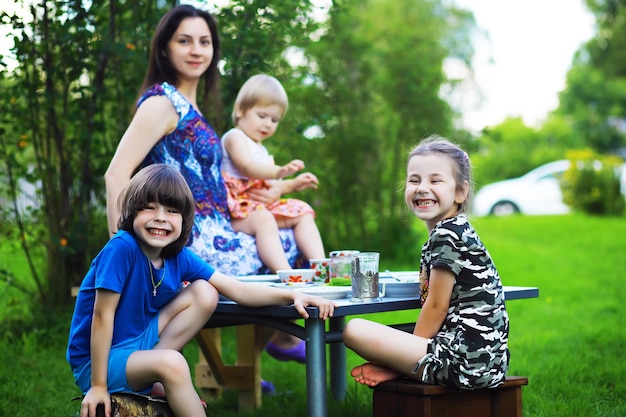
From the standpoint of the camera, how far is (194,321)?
2.75 metres

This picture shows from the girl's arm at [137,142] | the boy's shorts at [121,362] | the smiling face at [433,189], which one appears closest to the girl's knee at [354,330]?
the smiling face at [433,189]

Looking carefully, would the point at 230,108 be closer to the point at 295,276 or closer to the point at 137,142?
the point at 137,142

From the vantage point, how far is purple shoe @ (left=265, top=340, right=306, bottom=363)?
4.14 meters

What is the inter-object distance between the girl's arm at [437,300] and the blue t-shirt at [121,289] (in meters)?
0.83

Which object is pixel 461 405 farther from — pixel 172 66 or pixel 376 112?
pixel 376 112

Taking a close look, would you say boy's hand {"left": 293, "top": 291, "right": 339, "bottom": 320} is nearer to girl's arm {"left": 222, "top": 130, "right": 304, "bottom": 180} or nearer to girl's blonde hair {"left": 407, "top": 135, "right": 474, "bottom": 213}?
girl's blonde hair {"left": 407, "top": 135, "right": 474, "bottom": 213}

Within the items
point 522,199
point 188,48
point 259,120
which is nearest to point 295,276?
point 259,120

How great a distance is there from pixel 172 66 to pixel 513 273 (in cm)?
517

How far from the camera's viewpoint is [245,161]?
3738 millimetres

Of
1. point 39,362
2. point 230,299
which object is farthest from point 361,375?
point 39,362

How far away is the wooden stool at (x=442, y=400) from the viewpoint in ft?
7.93

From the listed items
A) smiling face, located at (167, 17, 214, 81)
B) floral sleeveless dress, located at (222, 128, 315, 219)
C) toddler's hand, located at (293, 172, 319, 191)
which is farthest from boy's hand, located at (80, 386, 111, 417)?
smiling face, located at (167, 17, 214, 81)

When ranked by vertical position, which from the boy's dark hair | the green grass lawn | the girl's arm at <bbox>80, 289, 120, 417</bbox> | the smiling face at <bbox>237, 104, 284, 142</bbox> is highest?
the smiling face at <bbox>237, 104, 284, 142</bbox>

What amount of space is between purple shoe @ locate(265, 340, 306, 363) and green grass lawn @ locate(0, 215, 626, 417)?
0.54 feet
